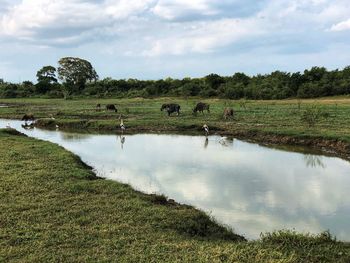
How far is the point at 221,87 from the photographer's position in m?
63.0

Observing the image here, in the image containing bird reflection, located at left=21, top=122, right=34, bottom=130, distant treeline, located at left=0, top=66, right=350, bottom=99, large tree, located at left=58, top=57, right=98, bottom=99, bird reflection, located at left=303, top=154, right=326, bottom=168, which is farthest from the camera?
large tree, located at left=58, top=57, right=98, bottom=99

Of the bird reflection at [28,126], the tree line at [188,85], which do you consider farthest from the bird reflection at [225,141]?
the tree line at [188,85]

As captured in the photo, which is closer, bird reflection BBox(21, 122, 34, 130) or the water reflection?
the water reflection

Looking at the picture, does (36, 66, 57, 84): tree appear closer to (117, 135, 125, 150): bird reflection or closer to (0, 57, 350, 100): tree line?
(0, 57, 350, 100): tree line

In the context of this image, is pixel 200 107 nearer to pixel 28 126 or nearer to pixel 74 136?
pixel 74 136

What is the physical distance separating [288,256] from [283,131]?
56.1ft

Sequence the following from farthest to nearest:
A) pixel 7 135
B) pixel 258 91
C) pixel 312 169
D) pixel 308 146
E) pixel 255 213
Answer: pixel 258 91 → pixel 7 135 → pixel 308 146 → pixel 312 169 → pixel 255 213

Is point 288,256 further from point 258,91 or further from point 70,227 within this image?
point 258,91

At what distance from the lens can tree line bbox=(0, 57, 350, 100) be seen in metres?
55.3

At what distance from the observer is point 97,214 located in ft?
30.0

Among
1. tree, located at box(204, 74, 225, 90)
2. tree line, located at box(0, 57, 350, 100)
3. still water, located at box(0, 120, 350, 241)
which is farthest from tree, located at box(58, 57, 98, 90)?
still water, located at box(0, 120, 350, 241)

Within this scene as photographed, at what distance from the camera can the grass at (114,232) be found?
6.96 meters

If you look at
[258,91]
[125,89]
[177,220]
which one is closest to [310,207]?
[177,220]

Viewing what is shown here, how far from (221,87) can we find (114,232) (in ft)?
184
